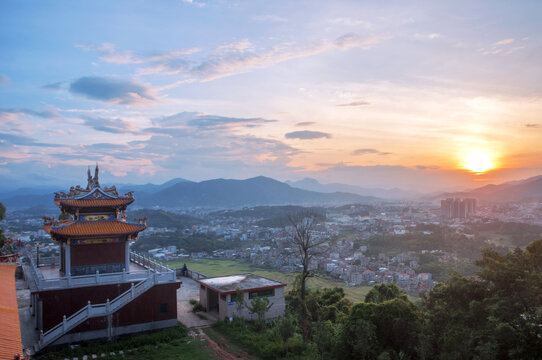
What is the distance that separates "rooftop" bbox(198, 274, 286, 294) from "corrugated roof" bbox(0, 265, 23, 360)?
385 inches

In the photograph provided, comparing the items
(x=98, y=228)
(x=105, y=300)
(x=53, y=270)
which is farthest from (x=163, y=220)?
(x=105, y=300)

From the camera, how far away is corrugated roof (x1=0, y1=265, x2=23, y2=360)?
6035mm

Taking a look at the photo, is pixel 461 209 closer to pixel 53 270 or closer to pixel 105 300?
pixel 53 270

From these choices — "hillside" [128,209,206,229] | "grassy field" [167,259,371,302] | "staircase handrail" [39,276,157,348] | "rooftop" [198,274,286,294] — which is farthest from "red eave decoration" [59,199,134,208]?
"hillside" [128,209,206,229]

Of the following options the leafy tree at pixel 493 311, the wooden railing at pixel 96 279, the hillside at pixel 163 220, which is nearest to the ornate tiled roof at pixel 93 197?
the wooden railing at pixel 96 279

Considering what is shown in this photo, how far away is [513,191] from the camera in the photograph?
92125 mm

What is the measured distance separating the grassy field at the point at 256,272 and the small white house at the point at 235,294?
11.8 metres

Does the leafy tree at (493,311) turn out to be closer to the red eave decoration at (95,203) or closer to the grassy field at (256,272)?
the red eave decoration at (95,203)

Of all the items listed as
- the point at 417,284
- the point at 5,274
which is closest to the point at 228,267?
the point at 417,284

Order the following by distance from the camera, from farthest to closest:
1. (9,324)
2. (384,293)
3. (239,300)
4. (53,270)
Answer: (53,270) < (384,293) < (239,300) < (9,324)

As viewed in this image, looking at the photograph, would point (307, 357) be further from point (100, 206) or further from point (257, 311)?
point (100, 206)

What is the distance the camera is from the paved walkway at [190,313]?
18.3 metres

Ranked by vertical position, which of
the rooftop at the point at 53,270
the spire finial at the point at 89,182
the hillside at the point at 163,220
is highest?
the spire finial at the point at 89,182

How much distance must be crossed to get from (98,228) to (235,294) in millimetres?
6890
